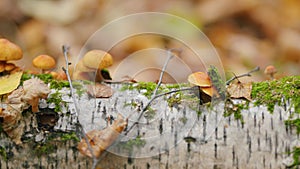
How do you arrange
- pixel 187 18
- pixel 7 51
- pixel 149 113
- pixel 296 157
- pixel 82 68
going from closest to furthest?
pixel 296 157 → pixel 149 113 → pixel 7 51 → pixel 82 68 → pixel 187 18

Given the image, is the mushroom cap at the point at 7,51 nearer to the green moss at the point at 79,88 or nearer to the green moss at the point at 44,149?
the green moss at the point at 79,88

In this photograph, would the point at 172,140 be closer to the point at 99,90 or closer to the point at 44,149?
the point at 99,90

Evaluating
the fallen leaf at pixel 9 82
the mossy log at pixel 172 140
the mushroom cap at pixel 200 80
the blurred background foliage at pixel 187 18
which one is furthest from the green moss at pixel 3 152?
the blurred background foliage at pixel 187 18

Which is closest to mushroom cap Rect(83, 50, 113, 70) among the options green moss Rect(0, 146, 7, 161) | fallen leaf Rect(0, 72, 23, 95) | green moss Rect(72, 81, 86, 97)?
green moss Rect(72, 81, 86, 97)

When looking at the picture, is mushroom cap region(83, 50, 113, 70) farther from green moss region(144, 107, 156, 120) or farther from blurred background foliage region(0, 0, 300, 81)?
blurred background foliage region(0, 0, 300, 81)

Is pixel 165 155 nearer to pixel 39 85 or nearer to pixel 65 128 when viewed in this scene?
pixel 65 128

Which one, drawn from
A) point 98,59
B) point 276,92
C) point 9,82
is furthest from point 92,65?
point 276,92

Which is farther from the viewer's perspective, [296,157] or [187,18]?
[187,18]
